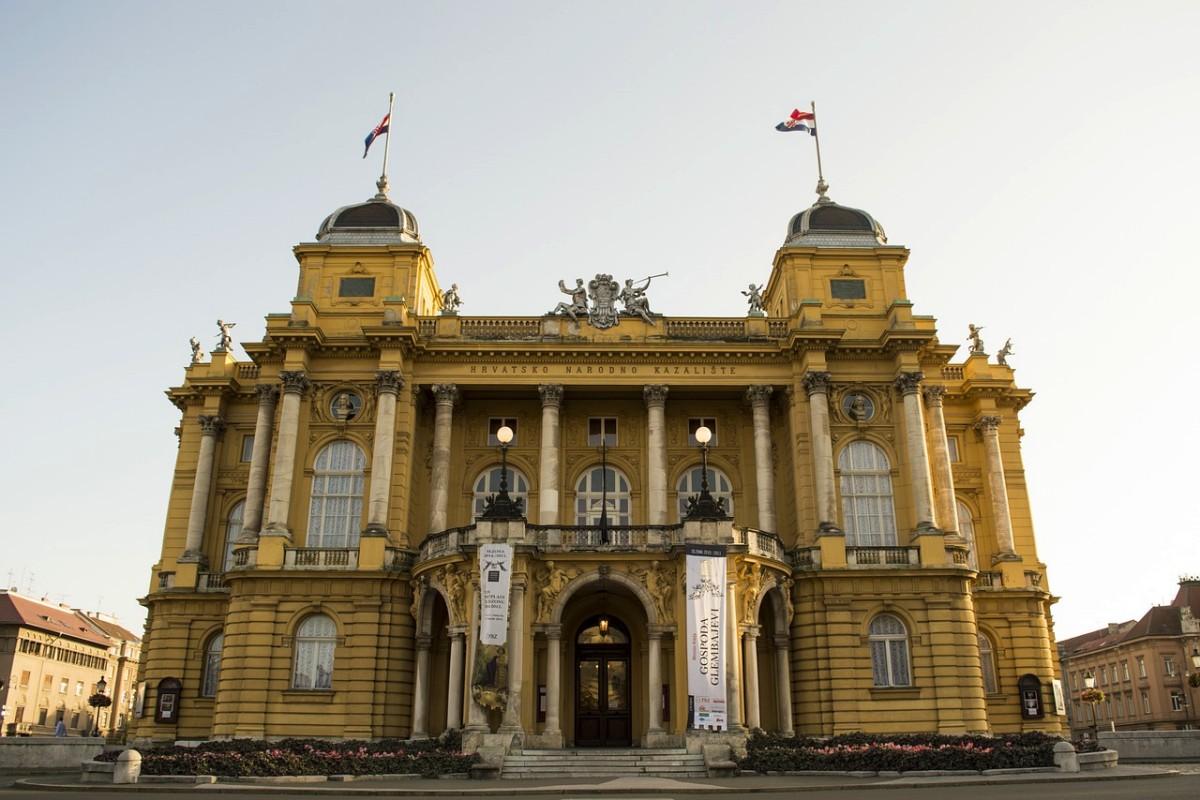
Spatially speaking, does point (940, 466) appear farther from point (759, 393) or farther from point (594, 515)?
point (594, 515)

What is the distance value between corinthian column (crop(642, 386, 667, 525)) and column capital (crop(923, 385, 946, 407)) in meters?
11.3

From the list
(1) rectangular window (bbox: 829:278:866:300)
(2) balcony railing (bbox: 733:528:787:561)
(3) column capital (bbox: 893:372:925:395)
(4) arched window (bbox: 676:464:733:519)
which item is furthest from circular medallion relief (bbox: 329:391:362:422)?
(3) column capital (bbox: 893:372:925:395)

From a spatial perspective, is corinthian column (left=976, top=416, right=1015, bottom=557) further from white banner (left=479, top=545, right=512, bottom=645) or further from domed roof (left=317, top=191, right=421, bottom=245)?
domed roof (left=317, top=191, right=421, bottom=245)

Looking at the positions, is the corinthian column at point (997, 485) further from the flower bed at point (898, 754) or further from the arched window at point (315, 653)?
the arched window at point (315, 653)

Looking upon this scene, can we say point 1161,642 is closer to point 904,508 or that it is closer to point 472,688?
point 904,508

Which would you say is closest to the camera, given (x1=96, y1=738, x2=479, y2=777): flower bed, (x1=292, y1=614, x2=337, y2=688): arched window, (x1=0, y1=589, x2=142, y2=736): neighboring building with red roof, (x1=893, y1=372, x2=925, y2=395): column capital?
(x1=96, y1=738, x2=479, y2=777): flower bed

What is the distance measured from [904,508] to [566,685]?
596 inches

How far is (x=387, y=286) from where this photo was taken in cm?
4316

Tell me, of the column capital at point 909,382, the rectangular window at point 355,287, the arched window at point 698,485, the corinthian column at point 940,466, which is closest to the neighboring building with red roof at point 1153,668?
the corinthian column at point 940,466

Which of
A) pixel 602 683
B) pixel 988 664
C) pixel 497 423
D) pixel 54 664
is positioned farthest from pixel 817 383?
pixel 54 664

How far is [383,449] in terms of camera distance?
129ft

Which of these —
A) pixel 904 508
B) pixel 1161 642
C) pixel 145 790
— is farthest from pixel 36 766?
pixel 1161 642

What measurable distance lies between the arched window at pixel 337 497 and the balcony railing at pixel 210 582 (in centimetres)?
532

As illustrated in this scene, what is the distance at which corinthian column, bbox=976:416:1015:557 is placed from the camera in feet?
142
